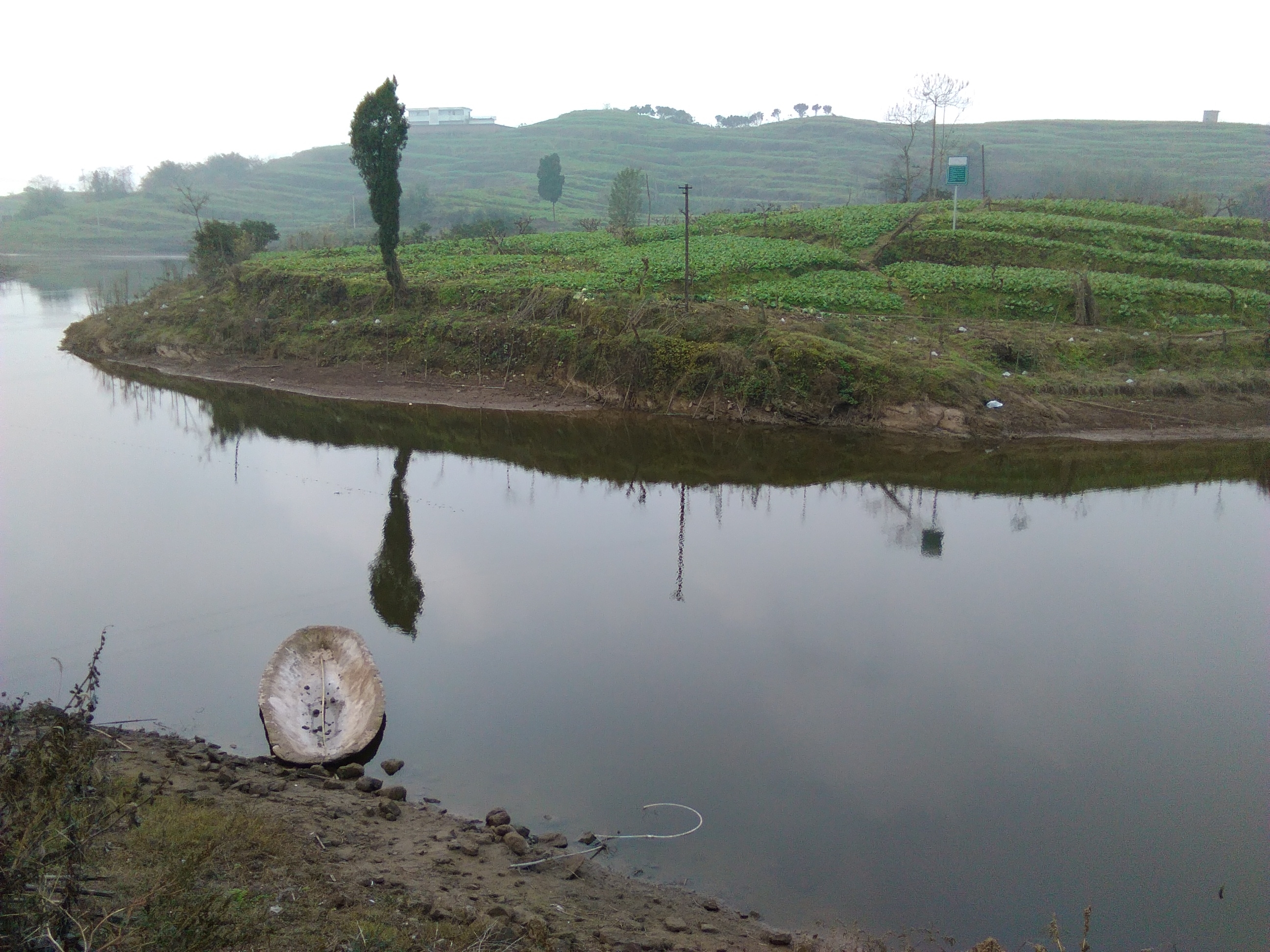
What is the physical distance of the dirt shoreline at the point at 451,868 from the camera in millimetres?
6258

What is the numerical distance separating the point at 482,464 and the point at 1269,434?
17636mm

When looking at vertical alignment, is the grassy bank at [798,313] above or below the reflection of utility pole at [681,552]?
above

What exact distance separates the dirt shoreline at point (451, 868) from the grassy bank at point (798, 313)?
1549 cm

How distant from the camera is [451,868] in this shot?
22.7ft

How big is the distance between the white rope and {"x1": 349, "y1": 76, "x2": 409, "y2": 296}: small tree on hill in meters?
22.9

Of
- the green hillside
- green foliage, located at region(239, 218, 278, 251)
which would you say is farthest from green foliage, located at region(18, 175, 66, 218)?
green foliage, located at region(239, 218, 278, 251)

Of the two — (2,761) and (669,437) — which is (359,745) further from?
(669,437)

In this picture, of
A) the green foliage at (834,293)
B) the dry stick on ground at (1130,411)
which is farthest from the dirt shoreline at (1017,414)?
the green foliage at (834,293)

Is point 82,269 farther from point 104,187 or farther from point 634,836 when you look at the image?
point 634,836

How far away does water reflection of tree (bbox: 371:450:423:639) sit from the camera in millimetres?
12109

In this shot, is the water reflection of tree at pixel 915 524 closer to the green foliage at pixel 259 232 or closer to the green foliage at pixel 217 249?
the green foliage at pixel 217 249

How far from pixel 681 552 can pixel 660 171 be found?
313 feet

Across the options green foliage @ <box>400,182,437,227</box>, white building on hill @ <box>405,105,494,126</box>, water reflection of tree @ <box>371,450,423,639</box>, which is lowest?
water reflection of tree @ <box>371,450,423,639</box>

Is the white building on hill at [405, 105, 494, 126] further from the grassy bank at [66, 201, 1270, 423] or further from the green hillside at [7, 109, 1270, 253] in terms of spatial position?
Result: the grassy bank at [66, 201, 1270, 423]
